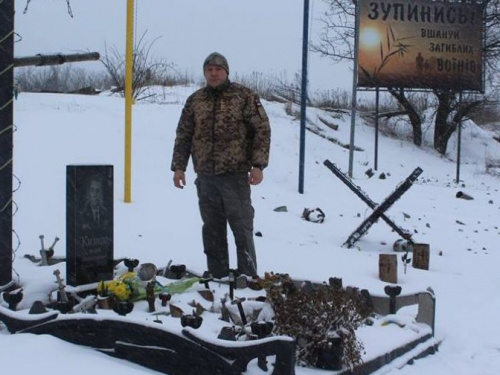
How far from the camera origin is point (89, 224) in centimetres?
476

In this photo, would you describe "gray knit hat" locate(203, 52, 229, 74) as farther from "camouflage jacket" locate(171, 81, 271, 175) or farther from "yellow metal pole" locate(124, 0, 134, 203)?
"yellow metal pole" locate(124, 0, 134, 203)

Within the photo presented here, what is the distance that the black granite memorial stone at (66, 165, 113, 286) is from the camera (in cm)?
468

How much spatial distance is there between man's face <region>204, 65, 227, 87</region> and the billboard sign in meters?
11.1

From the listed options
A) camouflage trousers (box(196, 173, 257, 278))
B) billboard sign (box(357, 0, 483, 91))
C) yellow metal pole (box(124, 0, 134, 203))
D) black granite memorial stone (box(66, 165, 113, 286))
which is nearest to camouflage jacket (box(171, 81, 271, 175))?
camouflage trousers (box(196, 173, 257, 278))

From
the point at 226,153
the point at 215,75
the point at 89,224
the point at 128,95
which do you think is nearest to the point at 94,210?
the point at 89,224

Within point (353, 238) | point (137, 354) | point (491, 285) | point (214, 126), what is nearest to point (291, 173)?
point (353, 238)

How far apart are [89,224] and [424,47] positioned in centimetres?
1352

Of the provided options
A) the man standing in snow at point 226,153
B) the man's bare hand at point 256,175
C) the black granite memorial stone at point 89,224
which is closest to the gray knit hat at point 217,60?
the man standing in snow at point 226,153

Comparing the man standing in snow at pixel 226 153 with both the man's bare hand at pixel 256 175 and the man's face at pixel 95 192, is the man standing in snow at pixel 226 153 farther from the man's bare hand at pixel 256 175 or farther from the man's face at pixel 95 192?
the man's face at pixel 95 192

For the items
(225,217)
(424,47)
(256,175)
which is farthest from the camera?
(424,47)

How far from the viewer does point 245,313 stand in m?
4.25

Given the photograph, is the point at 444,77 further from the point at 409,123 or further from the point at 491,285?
the point at 491,285

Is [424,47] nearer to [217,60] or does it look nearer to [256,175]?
[217,60]

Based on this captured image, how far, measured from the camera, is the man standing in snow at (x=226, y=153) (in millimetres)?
5336
